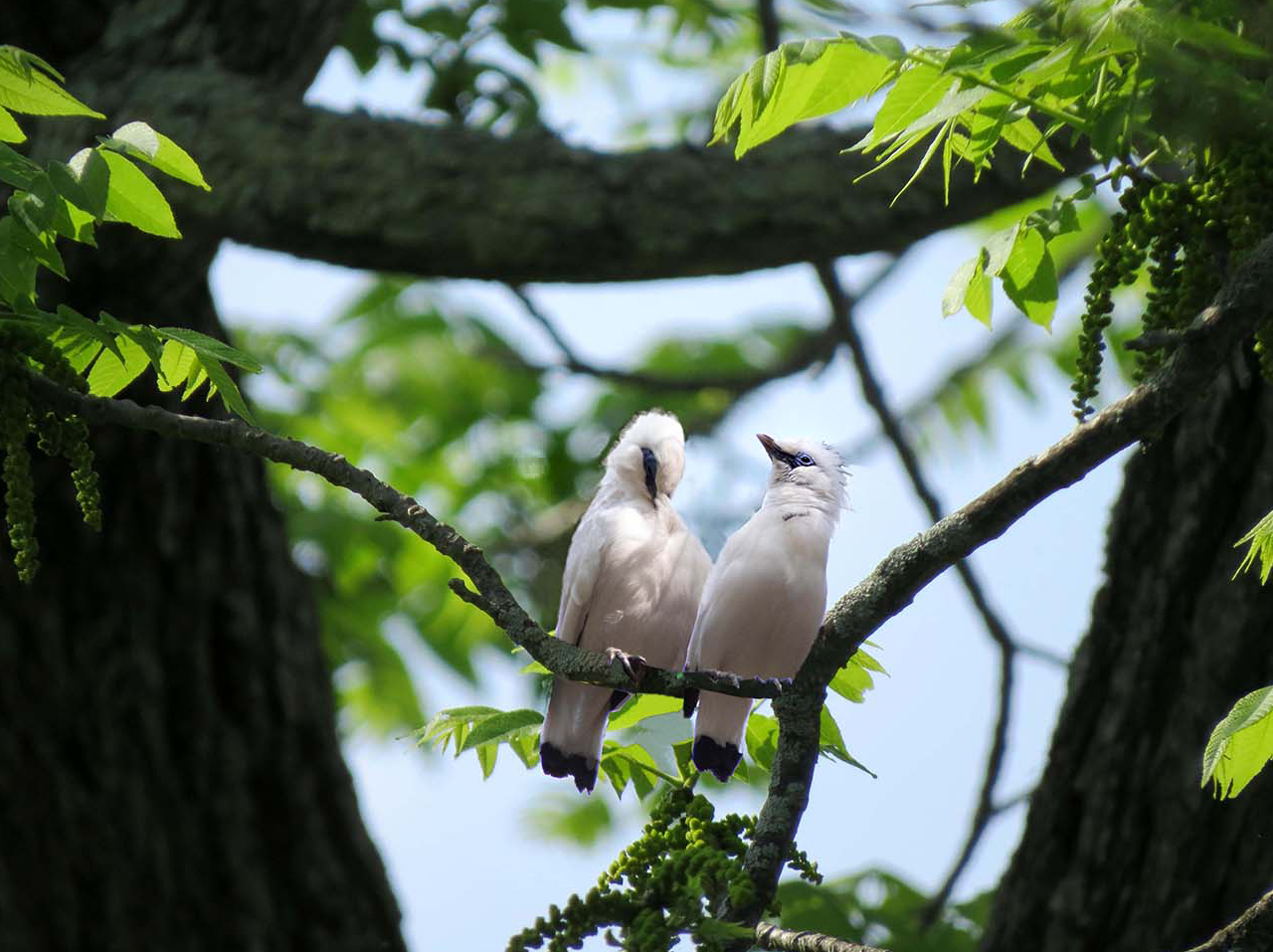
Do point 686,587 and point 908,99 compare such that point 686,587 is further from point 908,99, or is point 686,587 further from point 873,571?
point 908,99

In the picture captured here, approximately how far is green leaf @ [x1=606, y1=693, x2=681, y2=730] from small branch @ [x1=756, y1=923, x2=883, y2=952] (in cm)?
79

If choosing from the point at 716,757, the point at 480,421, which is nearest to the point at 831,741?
the point at 716,757

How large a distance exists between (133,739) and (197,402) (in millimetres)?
1038

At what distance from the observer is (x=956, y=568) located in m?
4.98

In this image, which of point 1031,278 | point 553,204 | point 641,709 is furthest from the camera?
point 553,204

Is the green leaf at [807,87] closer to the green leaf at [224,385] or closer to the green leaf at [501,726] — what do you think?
the green leaf at [224,385]

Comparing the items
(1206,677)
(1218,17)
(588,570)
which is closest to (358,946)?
(588,570)

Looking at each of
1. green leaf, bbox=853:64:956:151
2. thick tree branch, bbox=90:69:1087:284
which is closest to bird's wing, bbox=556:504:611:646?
thick tree branch, bbox=90:69:1087:284

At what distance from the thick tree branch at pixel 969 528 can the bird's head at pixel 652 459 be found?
157cm

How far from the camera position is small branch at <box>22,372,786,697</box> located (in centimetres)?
226

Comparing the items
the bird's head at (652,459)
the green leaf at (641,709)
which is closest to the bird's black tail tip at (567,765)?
the green leaf at (641,709)

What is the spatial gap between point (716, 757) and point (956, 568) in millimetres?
2408

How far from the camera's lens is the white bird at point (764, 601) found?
2846 millimetres

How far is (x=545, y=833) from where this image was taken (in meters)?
9.62
